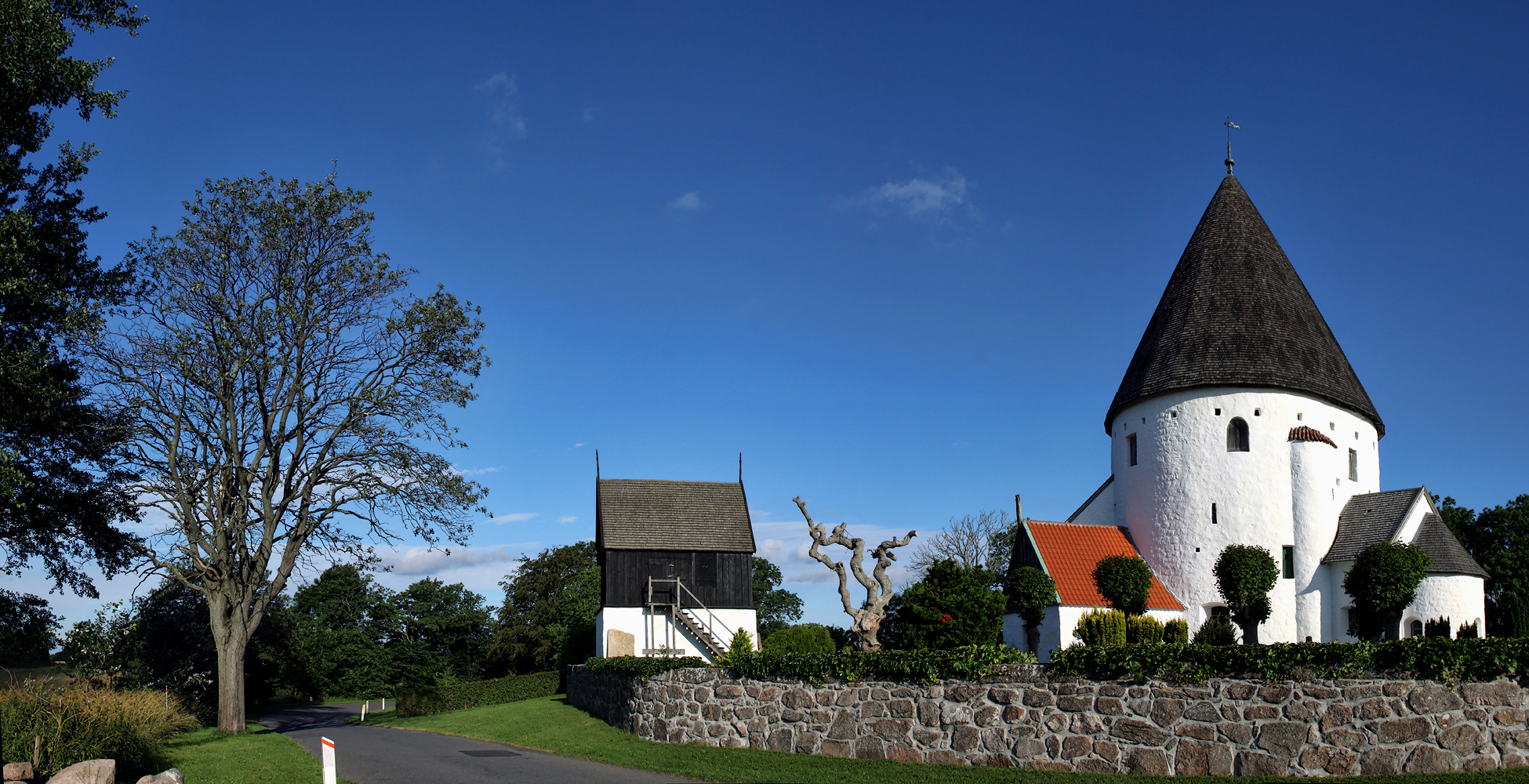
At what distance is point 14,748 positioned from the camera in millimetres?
14250

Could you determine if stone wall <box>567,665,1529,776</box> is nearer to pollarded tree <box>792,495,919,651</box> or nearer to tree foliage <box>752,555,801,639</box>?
pollarded tree <box>792,495,919,651</box>

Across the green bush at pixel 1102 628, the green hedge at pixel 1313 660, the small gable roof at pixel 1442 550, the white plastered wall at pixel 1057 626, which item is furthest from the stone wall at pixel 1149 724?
the small gable roof at pixel 1442 550

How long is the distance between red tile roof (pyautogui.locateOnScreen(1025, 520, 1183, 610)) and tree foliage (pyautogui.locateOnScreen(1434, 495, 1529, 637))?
925 inches

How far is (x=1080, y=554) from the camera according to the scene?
34375 mm

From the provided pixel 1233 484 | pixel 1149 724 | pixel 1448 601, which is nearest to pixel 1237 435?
pixel 1233 484

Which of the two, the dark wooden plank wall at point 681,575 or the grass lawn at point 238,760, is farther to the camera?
the dark wooden plank wall at point 681,575

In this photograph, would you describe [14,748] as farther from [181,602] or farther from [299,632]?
[299,632]

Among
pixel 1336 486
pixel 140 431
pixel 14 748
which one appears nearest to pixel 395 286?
pixel 140 431

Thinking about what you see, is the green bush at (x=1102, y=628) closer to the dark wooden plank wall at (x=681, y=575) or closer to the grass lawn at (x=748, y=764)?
the grass lawn at (x=748, y=764)

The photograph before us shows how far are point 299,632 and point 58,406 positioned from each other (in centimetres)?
4106

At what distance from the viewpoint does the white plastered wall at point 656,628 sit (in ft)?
129

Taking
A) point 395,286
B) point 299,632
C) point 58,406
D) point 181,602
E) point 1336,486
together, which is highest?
point 395,286

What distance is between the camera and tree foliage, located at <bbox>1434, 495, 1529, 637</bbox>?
49250 mm

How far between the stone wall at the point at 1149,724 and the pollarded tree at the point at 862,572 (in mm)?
Answer: 3260
